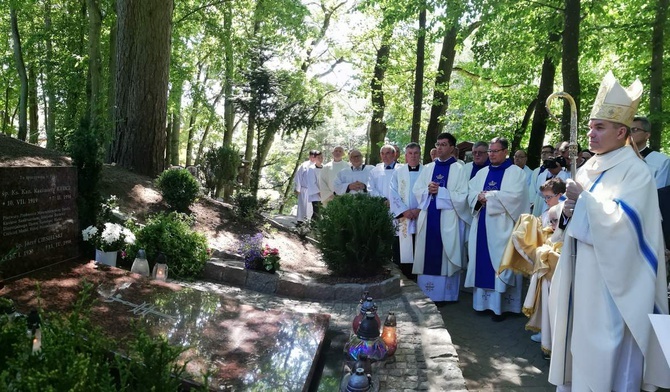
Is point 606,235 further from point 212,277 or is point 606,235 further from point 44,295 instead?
point 212,277

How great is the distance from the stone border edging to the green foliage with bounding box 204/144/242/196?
199 inches

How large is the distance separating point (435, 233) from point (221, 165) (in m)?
6.34

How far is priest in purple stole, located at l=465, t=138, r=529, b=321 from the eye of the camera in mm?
6680

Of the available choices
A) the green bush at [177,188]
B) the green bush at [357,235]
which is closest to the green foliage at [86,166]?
the green bush at [177,188]

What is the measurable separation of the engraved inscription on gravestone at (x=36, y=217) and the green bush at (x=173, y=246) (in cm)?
111

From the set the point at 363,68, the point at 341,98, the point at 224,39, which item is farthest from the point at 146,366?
the point at 341,98

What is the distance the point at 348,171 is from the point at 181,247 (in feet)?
15.7

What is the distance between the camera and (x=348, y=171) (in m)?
10.7

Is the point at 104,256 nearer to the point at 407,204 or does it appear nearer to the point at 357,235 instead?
the point at 357,235

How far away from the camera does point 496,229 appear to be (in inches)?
268

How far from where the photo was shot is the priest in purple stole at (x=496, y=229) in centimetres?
668

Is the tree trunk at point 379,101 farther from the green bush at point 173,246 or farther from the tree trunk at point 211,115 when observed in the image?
the green bush at point 173,246

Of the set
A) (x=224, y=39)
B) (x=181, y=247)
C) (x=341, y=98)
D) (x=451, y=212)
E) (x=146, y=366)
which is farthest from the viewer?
(x=341, y=98)

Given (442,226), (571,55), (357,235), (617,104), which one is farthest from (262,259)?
(571,55)
